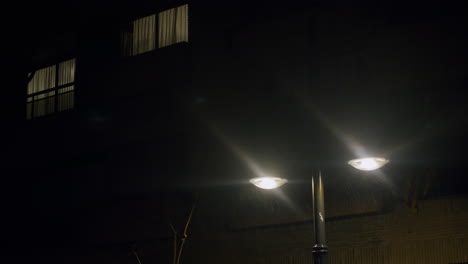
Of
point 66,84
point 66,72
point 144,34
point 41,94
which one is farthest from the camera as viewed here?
point 41,94

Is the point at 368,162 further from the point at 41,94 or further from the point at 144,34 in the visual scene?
the point at 41,94

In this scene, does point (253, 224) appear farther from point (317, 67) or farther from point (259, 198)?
point (317, 67)

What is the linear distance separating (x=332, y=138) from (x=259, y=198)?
2.94 meters

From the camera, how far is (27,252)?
1898cm

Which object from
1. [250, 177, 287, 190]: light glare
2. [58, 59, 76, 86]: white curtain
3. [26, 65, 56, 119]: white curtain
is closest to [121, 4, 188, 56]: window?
[58, 59, 76, 86]: white curtain

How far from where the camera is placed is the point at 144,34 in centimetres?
1916

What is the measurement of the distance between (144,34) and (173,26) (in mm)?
1100

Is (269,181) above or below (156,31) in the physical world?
below

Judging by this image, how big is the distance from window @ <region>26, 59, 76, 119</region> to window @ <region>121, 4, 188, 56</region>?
228 centimetres

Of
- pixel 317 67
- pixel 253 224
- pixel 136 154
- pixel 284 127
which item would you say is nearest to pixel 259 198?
pixel 253 224

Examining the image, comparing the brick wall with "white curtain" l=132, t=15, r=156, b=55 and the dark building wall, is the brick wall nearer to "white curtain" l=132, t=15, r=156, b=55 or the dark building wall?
the dark building wall

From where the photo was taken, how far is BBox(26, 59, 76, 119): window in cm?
2086

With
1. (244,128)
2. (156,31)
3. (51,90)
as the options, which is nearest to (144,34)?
(156,31)

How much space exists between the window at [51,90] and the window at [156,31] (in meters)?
2.28
